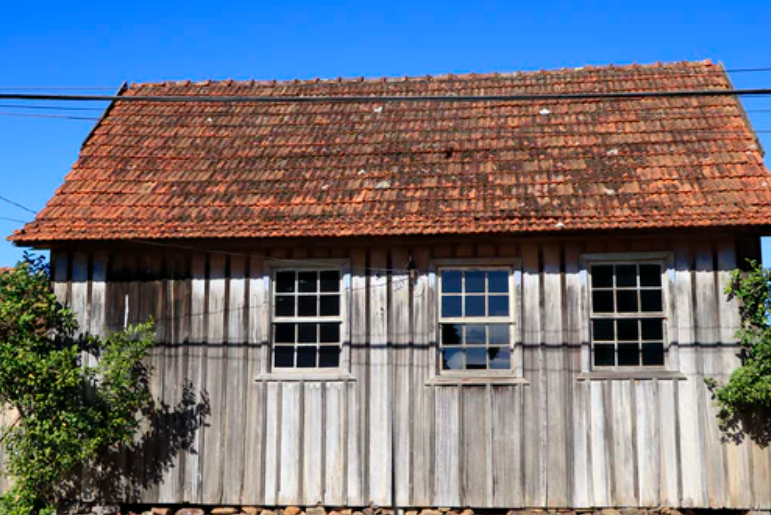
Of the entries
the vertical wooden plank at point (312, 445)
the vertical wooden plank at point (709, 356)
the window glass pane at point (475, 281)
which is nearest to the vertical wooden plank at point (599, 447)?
the vertical wooden plank at point (709, 356)

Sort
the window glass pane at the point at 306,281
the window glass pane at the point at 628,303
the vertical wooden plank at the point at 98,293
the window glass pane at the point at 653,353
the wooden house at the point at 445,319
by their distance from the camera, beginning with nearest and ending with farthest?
the wooden house at the point at 445,319, the window glass pane at the point at 653,353, the window glass pane at the point at 628,303, the window glass pane at the point at 306,281, the vertical wooden plank at the point at 98,293

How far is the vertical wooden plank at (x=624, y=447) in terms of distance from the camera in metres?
10.1

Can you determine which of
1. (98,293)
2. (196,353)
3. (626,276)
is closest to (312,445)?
(196,353)

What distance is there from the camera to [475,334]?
1062 centimetres

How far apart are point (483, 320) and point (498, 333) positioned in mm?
270

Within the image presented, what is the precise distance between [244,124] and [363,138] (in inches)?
83.6

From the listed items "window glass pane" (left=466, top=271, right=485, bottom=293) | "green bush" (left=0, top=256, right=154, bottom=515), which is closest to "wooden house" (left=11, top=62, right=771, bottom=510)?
"window glass pane" (left=466, top=271, right=485, bottom=293)

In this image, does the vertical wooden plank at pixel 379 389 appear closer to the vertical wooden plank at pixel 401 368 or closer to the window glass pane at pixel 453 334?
the vertical wooden plank at pixel 401 368

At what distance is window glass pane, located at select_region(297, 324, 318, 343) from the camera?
10844 mm

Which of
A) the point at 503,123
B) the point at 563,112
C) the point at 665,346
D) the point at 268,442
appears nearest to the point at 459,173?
the point at 503,123

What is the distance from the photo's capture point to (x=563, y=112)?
12.8 metres

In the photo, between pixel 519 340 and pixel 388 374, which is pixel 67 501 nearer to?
pixel 388 374

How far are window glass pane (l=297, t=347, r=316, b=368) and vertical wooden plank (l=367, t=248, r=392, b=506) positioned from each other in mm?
795

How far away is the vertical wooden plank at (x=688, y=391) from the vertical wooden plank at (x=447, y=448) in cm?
276
